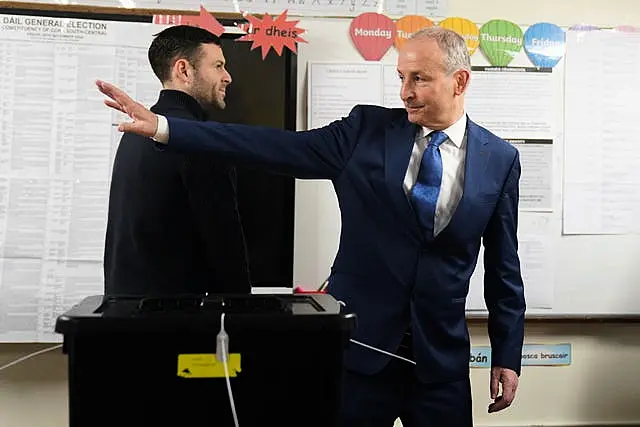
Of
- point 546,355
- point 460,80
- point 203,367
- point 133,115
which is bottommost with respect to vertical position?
point 546,355

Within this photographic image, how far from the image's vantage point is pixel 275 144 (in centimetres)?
146

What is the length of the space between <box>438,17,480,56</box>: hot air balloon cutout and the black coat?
33.4 inches

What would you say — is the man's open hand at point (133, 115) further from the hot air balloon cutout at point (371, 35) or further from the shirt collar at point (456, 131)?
the hot air balloon cutout at point (371, 35)

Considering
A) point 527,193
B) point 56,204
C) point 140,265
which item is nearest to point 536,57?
point 527,193

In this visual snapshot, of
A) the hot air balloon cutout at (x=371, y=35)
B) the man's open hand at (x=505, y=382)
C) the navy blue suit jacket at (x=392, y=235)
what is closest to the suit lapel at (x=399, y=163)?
the navy blue suit jacket at (x=392, y=235)

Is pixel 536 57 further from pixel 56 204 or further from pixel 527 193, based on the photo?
pixel 56 204

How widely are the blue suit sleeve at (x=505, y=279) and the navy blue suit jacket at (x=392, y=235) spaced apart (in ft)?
0.03

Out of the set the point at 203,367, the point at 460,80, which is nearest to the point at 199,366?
the point at 203,367

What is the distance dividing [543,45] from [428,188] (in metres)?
1.07

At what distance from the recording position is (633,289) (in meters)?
2.33

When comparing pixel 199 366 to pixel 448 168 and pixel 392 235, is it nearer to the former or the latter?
pixel 392 235

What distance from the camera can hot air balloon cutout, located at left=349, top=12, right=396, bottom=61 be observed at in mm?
2266

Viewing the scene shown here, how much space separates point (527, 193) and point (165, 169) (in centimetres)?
117

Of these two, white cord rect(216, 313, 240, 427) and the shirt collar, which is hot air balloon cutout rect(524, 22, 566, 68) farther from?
white cord rect(216, 313, 240, 427)
